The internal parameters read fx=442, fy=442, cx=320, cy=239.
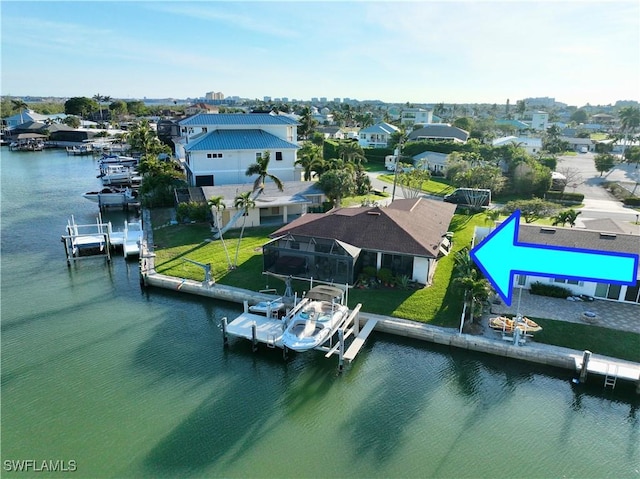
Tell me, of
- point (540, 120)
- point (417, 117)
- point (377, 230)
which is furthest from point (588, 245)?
point (540, 120)

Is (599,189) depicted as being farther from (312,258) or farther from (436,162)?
(312,258)

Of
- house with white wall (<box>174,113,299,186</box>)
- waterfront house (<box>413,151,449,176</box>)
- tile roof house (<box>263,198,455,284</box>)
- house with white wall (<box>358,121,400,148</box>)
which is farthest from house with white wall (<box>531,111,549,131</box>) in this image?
tile roof house (<box>263,198,455,284</box>)

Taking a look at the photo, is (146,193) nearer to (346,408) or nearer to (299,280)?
(299,280)

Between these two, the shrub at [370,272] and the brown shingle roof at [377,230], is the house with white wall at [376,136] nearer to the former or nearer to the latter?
the brown shingle roof at [377,230]

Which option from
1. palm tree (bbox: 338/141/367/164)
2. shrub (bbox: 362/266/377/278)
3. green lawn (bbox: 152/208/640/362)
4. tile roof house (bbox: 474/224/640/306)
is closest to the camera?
green lawn (bbox: 152/208/640/362)

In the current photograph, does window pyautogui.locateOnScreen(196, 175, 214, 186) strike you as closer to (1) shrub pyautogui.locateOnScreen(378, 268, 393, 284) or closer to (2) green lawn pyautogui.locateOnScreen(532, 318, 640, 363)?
(1) shrub pyautogui.locateOnScreen(378, 268, 393, 284)

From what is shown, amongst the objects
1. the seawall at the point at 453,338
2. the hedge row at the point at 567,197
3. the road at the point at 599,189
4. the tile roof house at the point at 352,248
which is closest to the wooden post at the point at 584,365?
the seawall at the point at 453,338
